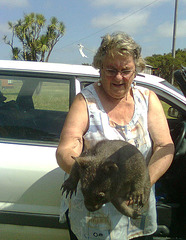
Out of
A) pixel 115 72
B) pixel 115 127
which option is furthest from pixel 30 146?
pixel 115 72

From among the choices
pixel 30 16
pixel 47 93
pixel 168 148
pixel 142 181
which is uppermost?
pixel 30 16

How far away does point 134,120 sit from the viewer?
2.08m

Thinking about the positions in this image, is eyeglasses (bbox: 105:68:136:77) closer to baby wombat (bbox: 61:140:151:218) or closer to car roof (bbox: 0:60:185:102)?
baby wombat (bbox: 61:140:151:218)

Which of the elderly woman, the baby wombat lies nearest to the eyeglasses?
the elderly woman

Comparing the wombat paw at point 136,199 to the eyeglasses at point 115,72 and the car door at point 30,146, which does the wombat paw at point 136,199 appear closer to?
the eyeglasses at point 115,72

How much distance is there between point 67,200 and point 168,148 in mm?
823

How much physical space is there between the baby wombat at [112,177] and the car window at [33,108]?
3.74 ft

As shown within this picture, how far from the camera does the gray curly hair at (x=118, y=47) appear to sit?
2.05 meters

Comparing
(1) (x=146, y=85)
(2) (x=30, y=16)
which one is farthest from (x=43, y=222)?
(2) (x=30, y=16)

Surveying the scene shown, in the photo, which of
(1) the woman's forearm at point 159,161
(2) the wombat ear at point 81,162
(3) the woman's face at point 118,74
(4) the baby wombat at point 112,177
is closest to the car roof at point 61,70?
(3) the woman's face at point 118,74

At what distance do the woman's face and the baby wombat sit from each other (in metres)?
0.44

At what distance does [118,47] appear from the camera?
6.71ft

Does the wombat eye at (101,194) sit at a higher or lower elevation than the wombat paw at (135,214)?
higher

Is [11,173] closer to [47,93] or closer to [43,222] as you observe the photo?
[43,222]
